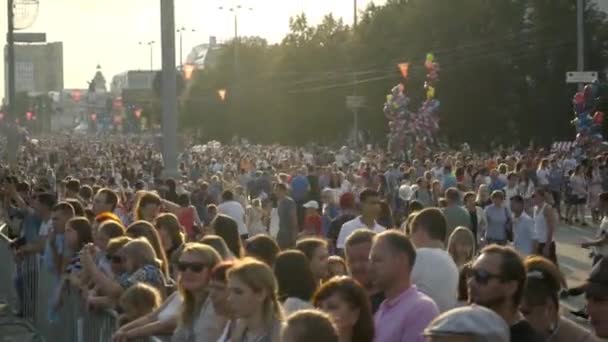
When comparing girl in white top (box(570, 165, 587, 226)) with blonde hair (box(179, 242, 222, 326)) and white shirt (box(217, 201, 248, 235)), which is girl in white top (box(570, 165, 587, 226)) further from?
blonde hair (box(179, 242, 222, 326))

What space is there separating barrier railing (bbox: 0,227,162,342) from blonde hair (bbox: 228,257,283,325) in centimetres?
156

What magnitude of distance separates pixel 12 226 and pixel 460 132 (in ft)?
181

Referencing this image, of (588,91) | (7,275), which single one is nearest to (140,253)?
(7,275)

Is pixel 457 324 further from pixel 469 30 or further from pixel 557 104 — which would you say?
pixel 469 30

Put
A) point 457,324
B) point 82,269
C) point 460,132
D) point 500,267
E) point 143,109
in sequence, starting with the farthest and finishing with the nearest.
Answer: point 143,109, point 460,132, point 82,269, point 500,267, point 457,324

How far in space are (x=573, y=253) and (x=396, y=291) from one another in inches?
788

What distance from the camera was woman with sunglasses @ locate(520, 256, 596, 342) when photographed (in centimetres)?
657

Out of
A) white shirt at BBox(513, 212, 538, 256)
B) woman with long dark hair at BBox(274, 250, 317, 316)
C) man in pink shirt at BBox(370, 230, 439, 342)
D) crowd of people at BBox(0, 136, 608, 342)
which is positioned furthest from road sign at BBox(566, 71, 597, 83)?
man in pink shirt at BBox(370, 230, 439, 342)

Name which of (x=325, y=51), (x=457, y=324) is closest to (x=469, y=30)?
(x=325, y=51)

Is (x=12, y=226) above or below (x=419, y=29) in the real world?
below

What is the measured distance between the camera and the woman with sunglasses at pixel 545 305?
6.57m

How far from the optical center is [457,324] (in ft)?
16.2

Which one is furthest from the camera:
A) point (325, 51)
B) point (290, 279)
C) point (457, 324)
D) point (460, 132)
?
point (325, 51)

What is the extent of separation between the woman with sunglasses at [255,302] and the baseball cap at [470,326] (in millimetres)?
2018
